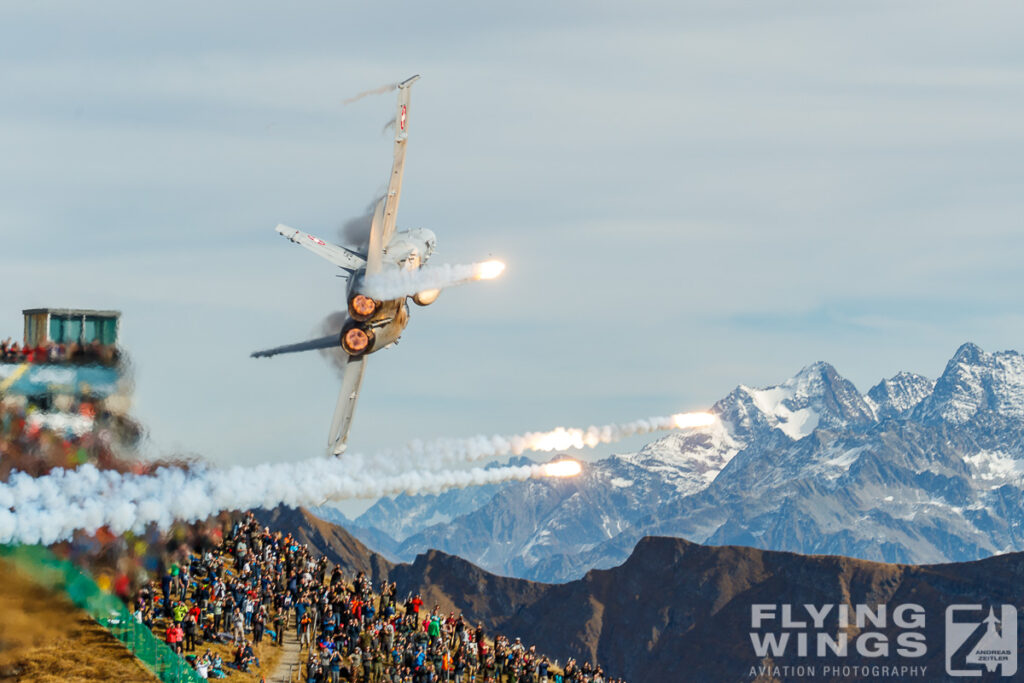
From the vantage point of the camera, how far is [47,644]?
58.5 m

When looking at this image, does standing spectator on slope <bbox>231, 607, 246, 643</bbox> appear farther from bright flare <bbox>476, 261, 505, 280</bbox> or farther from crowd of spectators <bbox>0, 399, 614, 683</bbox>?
bright flare <bbox>476, 261, 505, 280</bbox>

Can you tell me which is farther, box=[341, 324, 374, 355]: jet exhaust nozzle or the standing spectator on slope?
box=[341, 324, 374, 355]: jet exhaust nozzle

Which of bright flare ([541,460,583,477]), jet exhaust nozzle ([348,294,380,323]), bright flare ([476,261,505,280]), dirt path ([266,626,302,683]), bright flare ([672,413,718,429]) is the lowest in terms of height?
dirt path ([266,626,302,683])

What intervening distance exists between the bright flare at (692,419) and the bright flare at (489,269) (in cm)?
1269

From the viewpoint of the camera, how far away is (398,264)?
73.8 meters

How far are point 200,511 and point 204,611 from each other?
4.80 m

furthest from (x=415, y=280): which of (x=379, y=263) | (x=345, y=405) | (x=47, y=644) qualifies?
(x=47, y=644)

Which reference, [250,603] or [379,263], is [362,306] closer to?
[379,263]

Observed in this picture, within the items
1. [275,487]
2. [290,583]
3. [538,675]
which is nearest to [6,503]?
[275,487]

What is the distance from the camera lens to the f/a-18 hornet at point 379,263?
73000 mm

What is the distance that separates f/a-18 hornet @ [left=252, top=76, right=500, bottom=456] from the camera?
7300cm

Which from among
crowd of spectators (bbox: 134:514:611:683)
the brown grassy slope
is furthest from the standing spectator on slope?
the brown grassy slope

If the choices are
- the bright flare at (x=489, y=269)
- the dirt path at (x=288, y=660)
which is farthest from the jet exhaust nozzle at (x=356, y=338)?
the dirt path at (x=288, y=660)

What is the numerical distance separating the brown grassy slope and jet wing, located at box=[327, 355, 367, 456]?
21.1 meters
